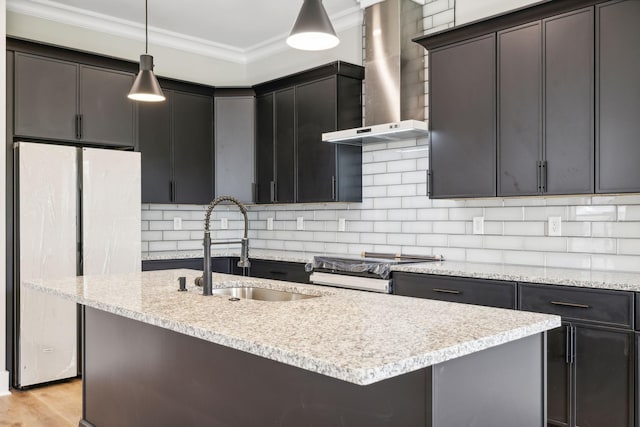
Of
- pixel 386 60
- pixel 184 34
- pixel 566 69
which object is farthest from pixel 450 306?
pixel 184 34

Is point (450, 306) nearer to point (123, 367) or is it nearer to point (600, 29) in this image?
point (123, 367)

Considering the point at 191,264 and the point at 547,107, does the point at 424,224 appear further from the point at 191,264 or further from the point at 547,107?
the point at 191,264

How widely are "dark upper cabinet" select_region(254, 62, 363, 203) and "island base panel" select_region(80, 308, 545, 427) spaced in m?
2.35

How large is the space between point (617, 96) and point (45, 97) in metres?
3.80

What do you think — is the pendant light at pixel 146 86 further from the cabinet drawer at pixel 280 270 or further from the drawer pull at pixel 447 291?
the drawer pull at pixel 447 291

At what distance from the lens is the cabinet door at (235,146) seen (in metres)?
5.33

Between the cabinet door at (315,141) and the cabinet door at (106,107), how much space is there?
1415mm

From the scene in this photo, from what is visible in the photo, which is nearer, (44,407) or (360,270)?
(44,407)

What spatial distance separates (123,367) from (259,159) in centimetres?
297

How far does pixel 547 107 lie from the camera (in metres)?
3.24

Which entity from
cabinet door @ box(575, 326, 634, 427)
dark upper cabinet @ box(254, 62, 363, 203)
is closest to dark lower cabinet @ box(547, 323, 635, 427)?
Result: cabinet door @ box(575, 326, 634, 427)

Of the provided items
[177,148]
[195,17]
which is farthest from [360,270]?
[195,17]

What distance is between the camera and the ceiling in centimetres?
461

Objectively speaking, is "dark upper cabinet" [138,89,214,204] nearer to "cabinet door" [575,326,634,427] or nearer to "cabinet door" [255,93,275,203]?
"cabinet door" [255,93,275,203]
